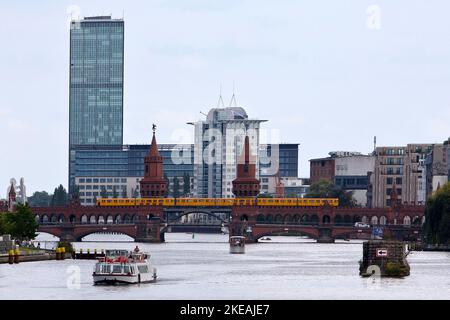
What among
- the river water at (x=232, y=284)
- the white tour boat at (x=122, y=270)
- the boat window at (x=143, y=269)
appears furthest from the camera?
the boat window at (x=143, y=269)

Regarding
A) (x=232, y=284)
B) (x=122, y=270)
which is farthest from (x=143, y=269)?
(x=232, y=284)

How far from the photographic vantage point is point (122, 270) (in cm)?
14800

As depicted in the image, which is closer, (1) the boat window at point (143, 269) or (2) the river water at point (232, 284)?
(2) the river water at point (232, 284)

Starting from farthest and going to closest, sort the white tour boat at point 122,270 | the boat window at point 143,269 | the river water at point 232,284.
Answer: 1. the boat window at point 143,269
2. the white tour boat at point 122,270
3. the river water at point 232,284

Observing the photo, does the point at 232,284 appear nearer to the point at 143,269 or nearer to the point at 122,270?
the point at 143,269

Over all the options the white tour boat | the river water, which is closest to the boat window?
the white tour boat

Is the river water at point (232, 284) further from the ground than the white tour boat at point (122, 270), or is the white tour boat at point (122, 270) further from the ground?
the white tour boat at point (122, 270)

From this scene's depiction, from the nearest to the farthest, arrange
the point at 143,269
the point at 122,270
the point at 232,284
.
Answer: the point at 122,270 < the point at 232,284 < the point at 143,269

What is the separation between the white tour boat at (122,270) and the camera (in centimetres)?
14712

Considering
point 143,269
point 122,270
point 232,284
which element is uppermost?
point 122,270

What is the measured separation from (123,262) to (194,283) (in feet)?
24.0

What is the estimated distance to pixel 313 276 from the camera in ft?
545

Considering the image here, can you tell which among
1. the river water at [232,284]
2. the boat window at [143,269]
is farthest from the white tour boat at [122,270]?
the river water at [232,284]

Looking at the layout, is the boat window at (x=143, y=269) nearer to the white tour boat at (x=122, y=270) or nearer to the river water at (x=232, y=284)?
the white tour boat at (x=122, y=270)
